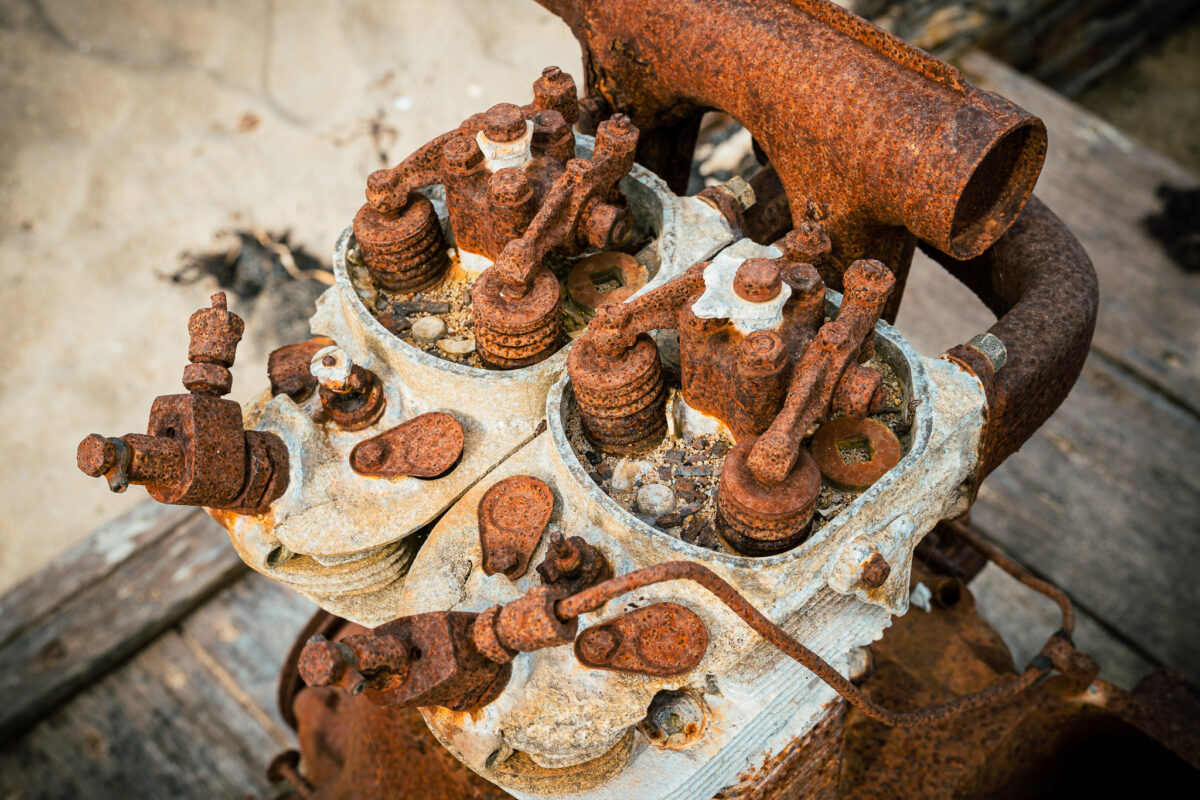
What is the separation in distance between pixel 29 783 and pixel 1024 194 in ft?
8.63

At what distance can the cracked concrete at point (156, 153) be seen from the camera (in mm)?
3377

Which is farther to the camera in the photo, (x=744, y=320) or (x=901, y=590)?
(x=901, y=590)

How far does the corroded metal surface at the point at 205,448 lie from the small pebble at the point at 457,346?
0.29 meters

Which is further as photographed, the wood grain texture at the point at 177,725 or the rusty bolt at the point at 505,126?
the wood grain texture at the point at 177,725

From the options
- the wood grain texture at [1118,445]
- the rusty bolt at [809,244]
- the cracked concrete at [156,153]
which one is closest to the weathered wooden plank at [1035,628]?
the wood grain texture at [1118,445]

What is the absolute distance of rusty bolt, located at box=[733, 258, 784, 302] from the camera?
1.21 m

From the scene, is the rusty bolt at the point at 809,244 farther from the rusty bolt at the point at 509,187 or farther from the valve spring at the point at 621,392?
the rusty bolt at the point at 509,187

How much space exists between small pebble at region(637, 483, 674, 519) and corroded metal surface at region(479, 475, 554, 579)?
0.13 m

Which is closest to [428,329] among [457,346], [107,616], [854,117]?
[457,346]

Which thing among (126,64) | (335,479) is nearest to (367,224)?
(335,479)

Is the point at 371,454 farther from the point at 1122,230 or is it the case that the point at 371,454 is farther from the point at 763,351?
the point at 1122,230

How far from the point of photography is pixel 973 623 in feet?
6.54

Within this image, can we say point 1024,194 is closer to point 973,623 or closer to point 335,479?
point 973,623

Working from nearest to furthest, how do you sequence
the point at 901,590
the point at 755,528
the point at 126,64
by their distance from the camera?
the point at 755,528 → the point at 901,590 → the point at 126,64
